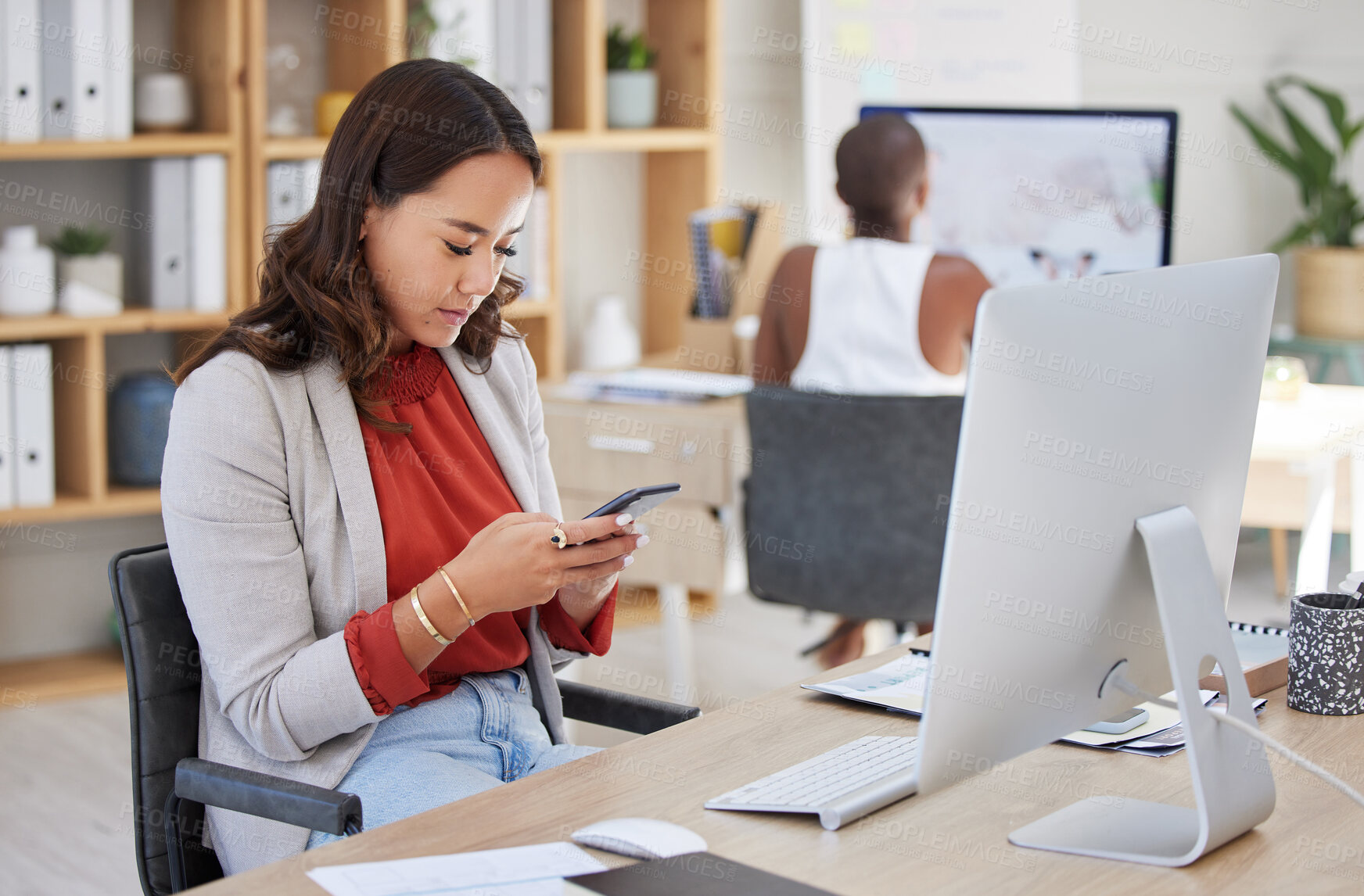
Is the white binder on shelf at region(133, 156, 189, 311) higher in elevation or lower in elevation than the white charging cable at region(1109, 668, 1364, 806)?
higher

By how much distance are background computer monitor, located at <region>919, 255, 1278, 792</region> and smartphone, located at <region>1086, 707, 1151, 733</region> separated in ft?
0.62

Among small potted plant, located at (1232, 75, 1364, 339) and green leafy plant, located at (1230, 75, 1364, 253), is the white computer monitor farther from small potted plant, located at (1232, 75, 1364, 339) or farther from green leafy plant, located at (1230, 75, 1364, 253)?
green leafy plant, located at (1230, 75, 1364, 253)

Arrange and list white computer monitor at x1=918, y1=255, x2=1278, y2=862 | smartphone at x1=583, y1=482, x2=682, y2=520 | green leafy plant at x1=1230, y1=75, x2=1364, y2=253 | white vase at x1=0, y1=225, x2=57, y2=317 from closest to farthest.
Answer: white computer monitor at x1=918, y1=255, x2=1278, y2=862
smartphone at x1=583, y1=482, x2=682, y2=520
white vase at x1=0, y1=225, x2=57, y2=317
green leafy plant at x1=1230, y1=75, x2=1364, y2=253

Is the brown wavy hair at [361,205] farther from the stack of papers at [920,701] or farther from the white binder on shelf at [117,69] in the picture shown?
the white binder on shelf at [117,69]

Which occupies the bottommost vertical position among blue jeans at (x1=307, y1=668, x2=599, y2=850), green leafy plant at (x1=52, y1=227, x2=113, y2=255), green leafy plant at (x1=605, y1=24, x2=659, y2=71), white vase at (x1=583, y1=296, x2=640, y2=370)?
blue jeans at (x1=307, y1=668, x2=599, y2=850)

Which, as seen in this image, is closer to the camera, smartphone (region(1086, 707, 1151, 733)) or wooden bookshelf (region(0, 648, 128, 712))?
smartphone (region(1086, 707, 1151, 733))

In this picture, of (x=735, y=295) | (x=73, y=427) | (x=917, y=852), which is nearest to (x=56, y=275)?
(x=73, y=427)

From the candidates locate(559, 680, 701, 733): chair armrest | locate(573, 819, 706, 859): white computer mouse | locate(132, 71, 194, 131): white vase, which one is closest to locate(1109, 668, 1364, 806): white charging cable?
locate(573, 819, 706, 859): white computer mouse

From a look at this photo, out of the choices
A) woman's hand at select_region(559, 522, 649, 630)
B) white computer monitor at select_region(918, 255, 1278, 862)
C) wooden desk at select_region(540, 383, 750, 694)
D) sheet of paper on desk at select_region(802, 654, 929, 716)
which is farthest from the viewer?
wooden desk at select_region(540, 383, 750, 694)

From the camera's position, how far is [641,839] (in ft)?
3.57

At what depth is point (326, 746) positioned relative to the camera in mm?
1390

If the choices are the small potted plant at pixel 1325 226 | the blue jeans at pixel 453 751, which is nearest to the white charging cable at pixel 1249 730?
the blue jeans at pixel 453 751

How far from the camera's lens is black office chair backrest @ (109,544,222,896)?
1.37 m

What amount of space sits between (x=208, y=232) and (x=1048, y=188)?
1874 millimetres
